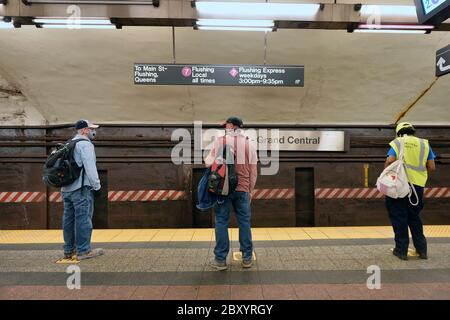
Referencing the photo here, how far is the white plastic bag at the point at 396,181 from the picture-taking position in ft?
12.9

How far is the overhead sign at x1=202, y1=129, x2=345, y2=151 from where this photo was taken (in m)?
7.36

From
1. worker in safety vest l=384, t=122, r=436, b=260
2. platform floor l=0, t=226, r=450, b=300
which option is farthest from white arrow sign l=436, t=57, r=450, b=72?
platform floor l=0, t=226, r=450, b=300

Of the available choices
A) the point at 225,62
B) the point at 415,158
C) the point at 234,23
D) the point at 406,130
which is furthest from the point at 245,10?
the point at 415,158

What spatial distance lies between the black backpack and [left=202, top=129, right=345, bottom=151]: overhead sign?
367 centimetres

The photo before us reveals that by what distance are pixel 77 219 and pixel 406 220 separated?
4.05 meters

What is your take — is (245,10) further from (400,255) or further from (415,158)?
(400,255)

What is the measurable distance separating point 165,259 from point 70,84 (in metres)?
4.34

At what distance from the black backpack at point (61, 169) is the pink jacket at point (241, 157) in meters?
1.66

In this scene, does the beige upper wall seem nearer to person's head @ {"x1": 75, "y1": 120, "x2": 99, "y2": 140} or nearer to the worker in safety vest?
person's head @ {"x1": 75, "y1": 120, "x2": 99, "y2": 140}

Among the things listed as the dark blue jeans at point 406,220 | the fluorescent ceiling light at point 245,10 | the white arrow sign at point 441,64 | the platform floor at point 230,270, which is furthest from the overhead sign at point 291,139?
the dark blue jeans at point 406,220

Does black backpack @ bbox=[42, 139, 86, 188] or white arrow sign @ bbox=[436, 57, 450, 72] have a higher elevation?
white arrow sign @ bbox=[436, 57, 450, 72]

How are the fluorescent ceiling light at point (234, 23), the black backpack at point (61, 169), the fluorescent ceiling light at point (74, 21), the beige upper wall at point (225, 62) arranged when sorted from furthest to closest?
1. the beige upper wall at point (225, 62)
2. the fluorescent ceiling light at point (234, 23)
3. the fluorescent ceiling light at point (74, 21)
4. the black backpack at point (61, 169)

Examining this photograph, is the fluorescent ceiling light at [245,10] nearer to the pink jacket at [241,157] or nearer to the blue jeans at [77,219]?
the pink jacket at [241,157]

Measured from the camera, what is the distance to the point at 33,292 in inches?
124
